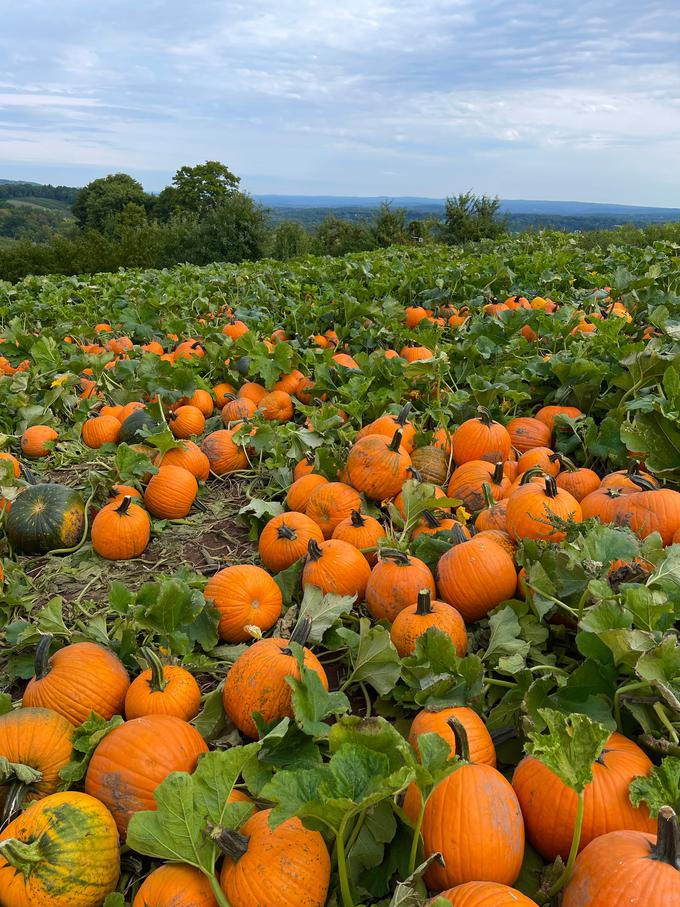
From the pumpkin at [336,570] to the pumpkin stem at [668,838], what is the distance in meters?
1.81

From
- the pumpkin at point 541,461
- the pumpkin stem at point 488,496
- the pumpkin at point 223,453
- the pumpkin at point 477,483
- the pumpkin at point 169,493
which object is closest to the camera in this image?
the pumpkin stem at point 488,496

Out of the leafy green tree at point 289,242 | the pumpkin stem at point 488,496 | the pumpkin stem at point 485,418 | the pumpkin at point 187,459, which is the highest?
the leafy green tree at point 289,242

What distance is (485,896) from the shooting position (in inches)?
63.7

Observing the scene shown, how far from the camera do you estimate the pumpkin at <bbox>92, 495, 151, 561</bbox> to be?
407 centimetres

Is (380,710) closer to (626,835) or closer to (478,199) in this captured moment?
(626,835)

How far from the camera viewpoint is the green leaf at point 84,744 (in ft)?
A: 7.45

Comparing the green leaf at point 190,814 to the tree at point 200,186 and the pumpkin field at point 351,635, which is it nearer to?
the pumpkin field at point 351,635

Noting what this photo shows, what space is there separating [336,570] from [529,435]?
7.16 feet

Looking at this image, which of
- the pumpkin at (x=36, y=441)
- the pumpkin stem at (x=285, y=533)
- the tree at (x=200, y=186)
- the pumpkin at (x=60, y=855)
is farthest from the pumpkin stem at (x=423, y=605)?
the tree at (x=200, y=186)

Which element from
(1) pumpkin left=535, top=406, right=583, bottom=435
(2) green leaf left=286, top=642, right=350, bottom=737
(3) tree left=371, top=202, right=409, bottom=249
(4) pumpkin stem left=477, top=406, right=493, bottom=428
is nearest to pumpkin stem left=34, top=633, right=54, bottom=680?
(2) green leaf left=286, top=642, right=350, bottom=737

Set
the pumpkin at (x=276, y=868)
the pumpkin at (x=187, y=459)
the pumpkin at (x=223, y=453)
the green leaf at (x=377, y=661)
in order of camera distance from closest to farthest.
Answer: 1. the pumpkin at (x=276, y=868)
2. the green leaf at (x=377, y=661)
3. the pumpkin at (x=187, y=459)
4. the pumpkin at (x=223, y=453)

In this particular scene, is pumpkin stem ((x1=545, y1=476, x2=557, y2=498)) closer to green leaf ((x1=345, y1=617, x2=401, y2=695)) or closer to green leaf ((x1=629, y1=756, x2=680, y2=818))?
green leaf ((x1=345, y1=617, x2=401, y2=695))

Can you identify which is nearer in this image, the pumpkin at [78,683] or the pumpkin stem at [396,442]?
the pumpkin at [78,683]

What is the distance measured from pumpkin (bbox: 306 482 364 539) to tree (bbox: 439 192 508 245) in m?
36.9
